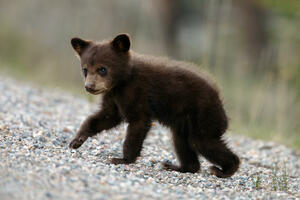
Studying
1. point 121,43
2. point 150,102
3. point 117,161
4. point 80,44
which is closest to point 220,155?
point 150,102

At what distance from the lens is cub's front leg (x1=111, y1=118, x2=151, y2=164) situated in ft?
19.3

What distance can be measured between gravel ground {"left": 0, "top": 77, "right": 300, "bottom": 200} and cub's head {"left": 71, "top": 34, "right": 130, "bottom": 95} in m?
0.81

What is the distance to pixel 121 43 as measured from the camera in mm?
6227

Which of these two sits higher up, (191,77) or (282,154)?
(191,77)

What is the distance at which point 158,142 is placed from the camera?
7.98 metres

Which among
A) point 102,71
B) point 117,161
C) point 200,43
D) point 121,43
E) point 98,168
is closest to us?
point 98,168

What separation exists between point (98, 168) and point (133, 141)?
36.6 inches

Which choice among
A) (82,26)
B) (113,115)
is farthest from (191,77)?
(82,26)

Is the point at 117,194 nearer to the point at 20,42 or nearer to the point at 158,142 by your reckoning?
the point at 158,142

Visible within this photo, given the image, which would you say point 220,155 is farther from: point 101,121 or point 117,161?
point 101,121

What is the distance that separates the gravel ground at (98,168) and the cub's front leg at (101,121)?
0.82 feet

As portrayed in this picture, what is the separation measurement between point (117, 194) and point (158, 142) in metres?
3.74

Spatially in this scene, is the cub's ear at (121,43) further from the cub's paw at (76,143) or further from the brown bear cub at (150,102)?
the cub's paw at (76,143)

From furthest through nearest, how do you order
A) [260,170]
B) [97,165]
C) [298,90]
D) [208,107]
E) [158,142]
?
1. [298,90]
2. [158,142]
3. [260,170]
4. [208,107]
5. [97,165]
